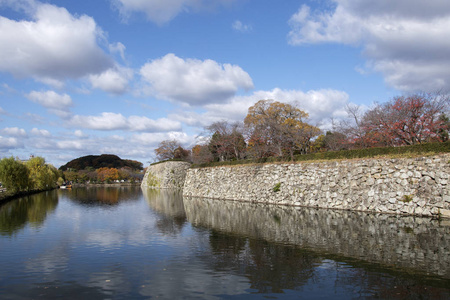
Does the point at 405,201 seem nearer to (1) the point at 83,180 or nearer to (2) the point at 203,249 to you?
(2) the point at 203,249

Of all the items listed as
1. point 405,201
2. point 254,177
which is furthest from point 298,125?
point 405,201

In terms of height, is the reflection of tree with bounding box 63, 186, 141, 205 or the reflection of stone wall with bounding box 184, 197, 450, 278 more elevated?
the reflection of tree with bounding box 63, 186, 141, 205

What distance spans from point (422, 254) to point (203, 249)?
7095 millimetres

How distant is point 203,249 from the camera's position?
11398 mm

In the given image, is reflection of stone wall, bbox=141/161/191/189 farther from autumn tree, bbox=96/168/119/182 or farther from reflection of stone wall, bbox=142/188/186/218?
autumn tree, bbox=96/168/119/182

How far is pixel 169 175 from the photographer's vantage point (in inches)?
2409

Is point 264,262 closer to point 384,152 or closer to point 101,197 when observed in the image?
point 384,152

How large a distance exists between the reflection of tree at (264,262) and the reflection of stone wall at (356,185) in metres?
10.6

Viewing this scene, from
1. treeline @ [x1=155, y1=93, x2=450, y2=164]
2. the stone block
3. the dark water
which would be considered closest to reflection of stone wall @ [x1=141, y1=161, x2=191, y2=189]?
treeline @ [x1=155, y1=93, x2=450, y2=164]

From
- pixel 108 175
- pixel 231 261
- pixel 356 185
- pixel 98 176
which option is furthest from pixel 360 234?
pixel 98 176

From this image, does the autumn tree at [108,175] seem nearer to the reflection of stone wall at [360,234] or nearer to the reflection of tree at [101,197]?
the reflection of tree at [101,197]

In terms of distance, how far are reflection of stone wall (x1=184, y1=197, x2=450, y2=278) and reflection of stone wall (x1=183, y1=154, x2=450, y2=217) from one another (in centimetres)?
130

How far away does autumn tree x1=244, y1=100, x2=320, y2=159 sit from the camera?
109ft

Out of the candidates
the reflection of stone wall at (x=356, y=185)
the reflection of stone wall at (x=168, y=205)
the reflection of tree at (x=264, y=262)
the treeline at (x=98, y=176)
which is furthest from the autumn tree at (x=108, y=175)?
the reflection of tree at (x=264, y=262)
